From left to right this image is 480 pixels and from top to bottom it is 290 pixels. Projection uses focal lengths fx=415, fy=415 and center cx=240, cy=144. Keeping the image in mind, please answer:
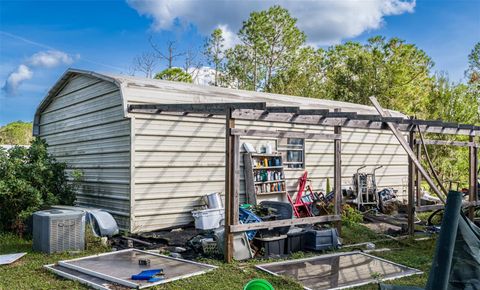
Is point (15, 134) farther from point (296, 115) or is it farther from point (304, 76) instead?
point (296, 115)

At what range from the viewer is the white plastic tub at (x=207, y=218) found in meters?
7.82

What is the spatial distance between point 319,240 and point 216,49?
19.8 m

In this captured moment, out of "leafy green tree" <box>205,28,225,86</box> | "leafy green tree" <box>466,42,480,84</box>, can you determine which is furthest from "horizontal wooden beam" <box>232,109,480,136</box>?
"leafy green tree" <box>205,28,225,86</box>

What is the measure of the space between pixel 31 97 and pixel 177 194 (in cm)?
626

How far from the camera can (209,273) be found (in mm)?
5070

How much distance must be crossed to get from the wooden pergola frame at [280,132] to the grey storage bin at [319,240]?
0.24 metres

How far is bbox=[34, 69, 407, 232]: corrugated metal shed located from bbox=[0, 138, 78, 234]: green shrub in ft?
2.35

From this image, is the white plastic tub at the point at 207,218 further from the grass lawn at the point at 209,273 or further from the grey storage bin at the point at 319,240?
the grey storage bin at the point at 319,240

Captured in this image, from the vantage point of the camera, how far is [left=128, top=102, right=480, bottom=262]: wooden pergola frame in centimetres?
587

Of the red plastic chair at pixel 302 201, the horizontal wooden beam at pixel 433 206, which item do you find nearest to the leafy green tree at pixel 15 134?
the red plastic chair at pixel 302 201

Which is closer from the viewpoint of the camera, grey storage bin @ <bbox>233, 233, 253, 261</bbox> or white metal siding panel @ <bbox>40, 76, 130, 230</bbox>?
grey storage bin @ <bbox>233, 233, 253, 261</bbox>

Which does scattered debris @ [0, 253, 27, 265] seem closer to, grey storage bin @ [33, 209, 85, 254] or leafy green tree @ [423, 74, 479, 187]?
grey storage bin @ [33, 209, 85, 254]

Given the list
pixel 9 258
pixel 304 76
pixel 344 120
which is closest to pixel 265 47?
pixel 304 76

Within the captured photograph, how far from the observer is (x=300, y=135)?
23.4ft
